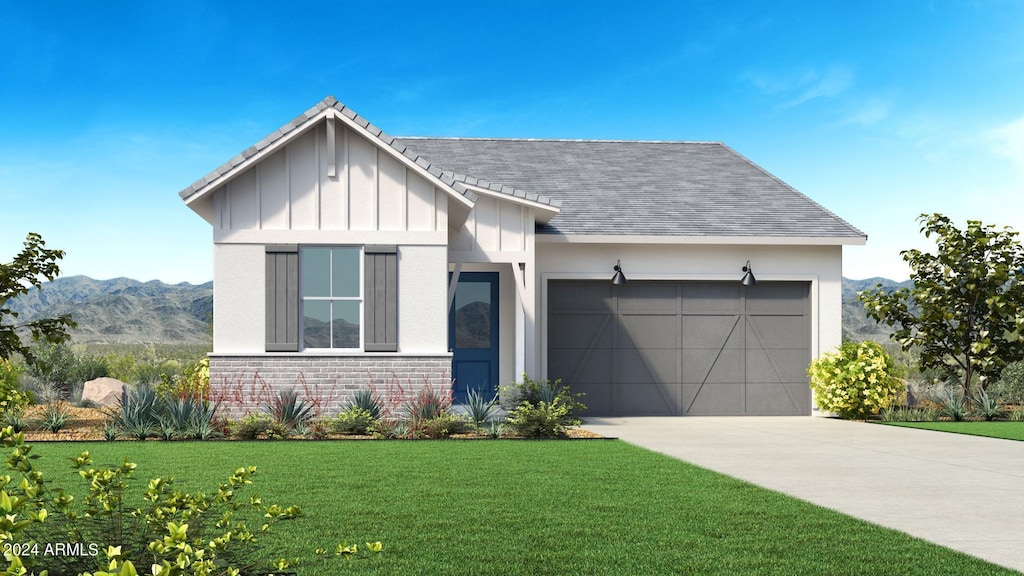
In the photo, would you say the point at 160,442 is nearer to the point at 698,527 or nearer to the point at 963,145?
the point at 698,527

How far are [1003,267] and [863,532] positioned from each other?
529 inches

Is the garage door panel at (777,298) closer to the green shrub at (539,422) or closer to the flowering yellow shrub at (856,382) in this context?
the flowering yellow shrub at (856,382)

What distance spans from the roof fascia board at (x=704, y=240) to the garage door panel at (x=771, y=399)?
9.18 ft

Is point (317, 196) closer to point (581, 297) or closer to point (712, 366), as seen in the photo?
point (581, 297)

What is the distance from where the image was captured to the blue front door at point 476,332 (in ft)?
60.4

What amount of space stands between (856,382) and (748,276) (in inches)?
108

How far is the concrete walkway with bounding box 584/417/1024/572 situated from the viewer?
657cm

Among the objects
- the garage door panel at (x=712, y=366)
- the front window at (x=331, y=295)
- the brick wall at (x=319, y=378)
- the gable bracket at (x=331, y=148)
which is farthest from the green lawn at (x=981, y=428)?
the gable bracket at (x=331, y=148)

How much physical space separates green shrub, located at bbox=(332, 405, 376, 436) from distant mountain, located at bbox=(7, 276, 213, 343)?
172 ft

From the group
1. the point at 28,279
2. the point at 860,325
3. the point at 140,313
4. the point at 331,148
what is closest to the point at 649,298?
the point at 331,148

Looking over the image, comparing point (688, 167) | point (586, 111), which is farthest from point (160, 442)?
point (586, 111)

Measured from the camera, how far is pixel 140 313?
2916 inches

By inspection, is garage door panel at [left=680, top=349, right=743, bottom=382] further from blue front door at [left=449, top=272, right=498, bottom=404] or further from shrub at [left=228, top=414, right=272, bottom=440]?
shrub at [left=228, top=414, right=272, bottom=440]

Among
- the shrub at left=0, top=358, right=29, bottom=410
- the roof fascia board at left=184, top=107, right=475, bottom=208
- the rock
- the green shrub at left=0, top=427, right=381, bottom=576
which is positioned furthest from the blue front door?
the green shrub at left=0, top=427, right=381, bottom=576
